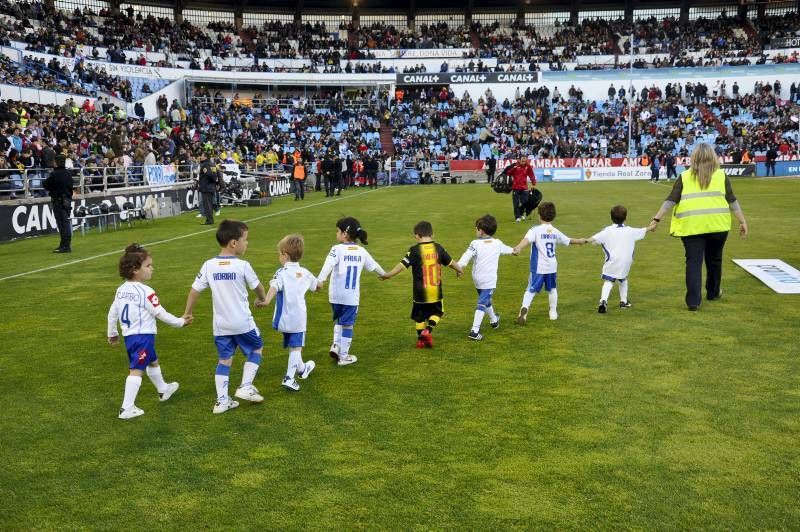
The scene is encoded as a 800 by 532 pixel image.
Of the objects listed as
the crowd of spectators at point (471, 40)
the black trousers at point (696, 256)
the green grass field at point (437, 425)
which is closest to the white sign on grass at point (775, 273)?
the green grass field at point (437, 425)

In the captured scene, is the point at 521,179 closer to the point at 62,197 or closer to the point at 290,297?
the point at 62,197

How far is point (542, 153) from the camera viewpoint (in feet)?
168

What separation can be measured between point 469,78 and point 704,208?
53.3 m

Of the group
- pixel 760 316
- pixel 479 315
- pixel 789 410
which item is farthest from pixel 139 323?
pixel 760 316

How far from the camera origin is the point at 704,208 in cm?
899

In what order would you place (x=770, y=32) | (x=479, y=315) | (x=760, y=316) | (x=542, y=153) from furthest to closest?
Result: (x=770, y=32), (x=542, y=153), (x=760, y=316), (x=479, y=315)

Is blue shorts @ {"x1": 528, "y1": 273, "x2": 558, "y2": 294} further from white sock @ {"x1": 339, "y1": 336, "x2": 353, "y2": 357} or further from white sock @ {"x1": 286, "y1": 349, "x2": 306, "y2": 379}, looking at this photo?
white sock @ {"x1": 286, "y1": 349, "x2": 306, "y2": 379}

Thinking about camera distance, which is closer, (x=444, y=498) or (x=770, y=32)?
(x=444, y=498)

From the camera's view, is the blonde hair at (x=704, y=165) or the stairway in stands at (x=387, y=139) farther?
the stairway in stands at (x=387, y=139)

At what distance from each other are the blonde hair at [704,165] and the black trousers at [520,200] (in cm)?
1091

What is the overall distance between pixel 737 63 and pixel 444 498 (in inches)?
2507

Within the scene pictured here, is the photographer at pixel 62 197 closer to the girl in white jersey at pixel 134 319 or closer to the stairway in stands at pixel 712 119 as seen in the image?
the girl in white jersey at pixel 134 319

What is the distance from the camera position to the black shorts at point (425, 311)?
7688 millimetres

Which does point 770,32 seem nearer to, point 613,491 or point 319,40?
point 319,40
